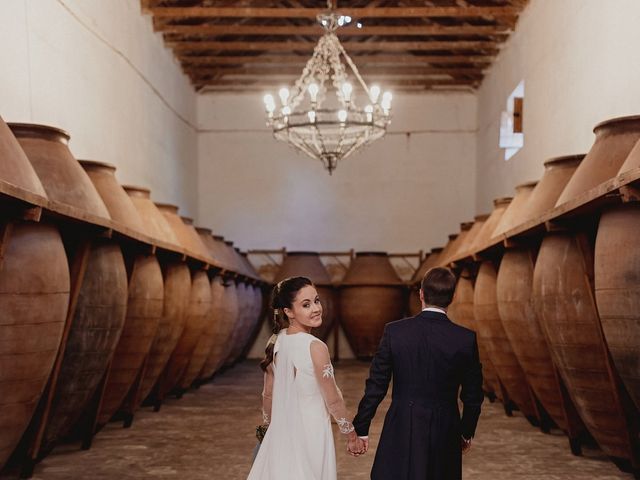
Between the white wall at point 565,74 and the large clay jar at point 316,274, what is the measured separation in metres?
3.50

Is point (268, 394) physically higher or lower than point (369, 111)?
lower

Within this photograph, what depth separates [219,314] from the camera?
30.0 feet

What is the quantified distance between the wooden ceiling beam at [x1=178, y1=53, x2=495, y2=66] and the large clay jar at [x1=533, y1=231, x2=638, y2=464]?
8971mm

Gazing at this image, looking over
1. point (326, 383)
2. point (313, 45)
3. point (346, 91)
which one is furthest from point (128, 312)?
point (313, 45)

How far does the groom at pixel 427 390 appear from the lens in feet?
9.77

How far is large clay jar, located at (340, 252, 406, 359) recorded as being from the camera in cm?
1395

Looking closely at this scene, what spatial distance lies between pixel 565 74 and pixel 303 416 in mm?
6575

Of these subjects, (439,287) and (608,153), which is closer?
(439,287)

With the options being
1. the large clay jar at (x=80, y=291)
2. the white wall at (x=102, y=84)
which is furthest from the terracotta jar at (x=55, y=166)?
the white wall at (x=102, y=84)

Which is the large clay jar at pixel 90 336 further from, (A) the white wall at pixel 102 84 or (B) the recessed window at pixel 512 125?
(B) the recessed window at pixel 512 125

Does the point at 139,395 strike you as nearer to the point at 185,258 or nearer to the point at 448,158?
the point at 185,258

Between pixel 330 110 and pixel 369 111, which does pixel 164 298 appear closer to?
pixel 330 110

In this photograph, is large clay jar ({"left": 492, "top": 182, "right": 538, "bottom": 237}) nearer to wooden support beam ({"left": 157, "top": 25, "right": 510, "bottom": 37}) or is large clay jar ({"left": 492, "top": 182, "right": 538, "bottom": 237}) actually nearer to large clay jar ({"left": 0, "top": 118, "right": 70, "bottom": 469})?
large clay jar ({"left": 0, "top": 118, "right": 70, "bottom": 469})

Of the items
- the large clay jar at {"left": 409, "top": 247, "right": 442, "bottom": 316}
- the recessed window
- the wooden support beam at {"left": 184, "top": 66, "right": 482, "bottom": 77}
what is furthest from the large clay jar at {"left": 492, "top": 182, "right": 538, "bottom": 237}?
the wooden support beam at {"left": 184, "top": 66, "right": 482, "bottom": 77}
